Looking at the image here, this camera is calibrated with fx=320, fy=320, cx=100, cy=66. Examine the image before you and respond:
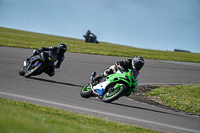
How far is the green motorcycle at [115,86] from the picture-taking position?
8.41m

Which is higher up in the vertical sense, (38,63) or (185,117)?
(38,63)

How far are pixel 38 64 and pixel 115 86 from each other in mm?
3683

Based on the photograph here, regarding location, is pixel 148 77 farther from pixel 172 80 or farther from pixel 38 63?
pixel 38 63

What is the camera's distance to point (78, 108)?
7594 mm

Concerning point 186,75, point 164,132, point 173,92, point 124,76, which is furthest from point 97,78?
point 186,75

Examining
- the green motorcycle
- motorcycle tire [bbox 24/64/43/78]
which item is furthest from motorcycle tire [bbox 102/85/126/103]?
motorcycle tire [bbox 24/64/43/78]

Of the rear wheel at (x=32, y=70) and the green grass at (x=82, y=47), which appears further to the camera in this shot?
the green grass at (x=82, y=47)

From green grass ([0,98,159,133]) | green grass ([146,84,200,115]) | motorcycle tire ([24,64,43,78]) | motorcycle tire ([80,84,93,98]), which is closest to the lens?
green grass ([0,98,159,133])

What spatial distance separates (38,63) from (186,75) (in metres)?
10.8

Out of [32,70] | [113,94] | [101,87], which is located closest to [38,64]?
[32,70]

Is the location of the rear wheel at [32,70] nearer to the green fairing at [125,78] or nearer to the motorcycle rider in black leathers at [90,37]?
the green fairing at [125,78]

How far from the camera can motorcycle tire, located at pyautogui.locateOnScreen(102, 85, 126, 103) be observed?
827 cm

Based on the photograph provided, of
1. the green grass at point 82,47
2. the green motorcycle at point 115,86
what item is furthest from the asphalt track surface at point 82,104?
the green grass at point 82,47

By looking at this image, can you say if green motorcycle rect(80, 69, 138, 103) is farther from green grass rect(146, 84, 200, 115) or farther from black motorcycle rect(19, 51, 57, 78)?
black motorcycle rect(19, 51, 57, 78)
